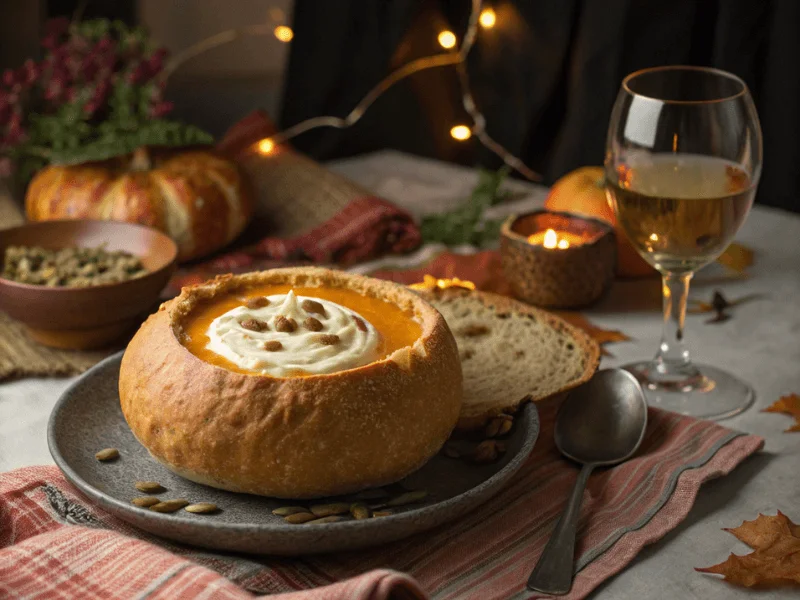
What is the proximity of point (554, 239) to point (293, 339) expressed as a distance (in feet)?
2.73

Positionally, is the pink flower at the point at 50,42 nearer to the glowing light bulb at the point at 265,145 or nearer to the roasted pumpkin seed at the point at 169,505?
the glowing light bulb at the point at 265,145

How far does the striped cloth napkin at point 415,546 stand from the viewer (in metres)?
0.91

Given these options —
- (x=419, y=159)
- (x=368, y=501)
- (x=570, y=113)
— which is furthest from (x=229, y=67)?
(x=368, y=501)

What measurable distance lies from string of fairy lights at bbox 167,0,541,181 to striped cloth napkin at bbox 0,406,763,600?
1431 millimetres

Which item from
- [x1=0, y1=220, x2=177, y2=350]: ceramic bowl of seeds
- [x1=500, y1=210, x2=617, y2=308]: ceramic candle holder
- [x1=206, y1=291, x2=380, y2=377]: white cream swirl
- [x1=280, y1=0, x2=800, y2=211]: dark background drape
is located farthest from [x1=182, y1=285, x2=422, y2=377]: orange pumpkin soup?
[x1=280, y1=0, x2=800, y2=211]: dark background drape

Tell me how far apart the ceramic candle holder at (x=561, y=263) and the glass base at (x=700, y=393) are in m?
0.25

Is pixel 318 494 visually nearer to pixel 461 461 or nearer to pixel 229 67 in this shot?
pixel 461 461

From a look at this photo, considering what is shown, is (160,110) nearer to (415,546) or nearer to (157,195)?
(157,195)

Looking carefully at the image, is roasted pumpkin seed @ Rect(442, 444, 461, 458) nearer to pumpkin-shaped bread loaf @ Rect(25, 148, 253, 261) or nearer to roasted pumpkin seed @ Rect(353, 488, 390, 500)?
roasted pumpkin seed @ Rect(353, 488, 390, 500)

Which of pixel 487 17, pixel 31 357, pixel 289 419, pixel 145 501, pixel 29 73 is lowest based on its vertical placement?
pixel 31 357

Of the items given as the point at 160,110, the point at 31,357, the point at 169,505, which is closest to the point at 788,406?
the point at 169,505

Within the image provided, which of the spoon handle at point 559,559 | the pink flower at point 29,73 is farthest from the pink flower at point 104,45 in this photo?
the spoon handle at point 559,559

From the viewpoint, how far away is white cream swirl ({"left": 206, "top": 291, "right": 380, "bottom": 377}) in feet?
3.41

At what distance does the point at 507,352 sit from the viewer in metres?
1.39
